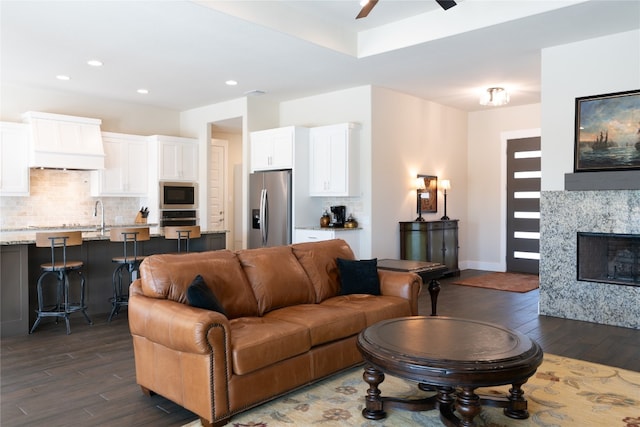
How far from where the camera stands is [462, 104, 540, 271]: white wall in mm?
8516

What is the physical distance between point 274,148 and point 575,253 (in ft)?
14.0

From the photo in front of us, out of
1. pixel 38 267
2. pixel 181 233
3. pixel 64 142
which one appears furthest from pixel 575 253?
pixel 64 142

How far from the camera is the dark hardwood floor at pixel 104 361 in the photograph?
2.83 metres

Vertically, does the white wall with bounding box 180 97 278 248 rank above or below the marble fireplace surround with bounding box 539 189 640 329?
above

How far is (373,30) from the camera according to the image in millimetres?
5434

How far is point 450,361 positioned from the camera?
225 cm

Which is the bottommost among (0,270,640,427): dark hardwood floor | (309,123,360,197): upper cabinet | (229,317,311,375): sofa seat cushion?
(0,270,640,427): dark hardwood floor

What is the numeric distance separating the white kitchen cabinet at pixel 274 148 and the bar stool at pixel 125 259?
242 cm

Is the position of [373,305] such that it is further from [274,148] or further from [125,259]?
[274,148]

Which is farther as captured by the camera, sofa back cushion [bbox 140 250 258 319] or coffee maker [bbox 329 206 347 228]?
coffee maker [bbox 329 206 347 228]

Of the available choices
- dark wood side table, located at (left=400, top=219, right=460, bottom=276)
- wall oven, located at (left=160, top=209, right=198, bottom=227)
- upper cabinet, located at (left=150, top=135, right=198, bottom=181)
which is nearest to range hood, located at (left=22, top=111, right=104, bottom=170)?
upper cabinet, located at (left=150, top=135, right=198, bottom=181)

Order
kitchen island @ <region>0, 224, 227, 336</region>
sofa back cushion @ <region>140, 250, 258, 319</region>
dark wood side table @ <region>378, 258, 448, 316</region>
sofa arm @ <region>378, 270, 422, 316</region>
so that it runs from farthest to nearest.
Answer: kitchen island @ <region>0, 224, 227, 336</region>
dark wood side table @ <region>378, 258, 448, 316</region>
sofa arm @ <region>378, 270, 422, 316</region>
sofa back cushion @ <region>140, 250, 258, 319</region>

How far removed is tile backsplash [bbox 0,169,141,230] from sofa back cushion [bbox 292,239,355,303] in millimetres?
4941

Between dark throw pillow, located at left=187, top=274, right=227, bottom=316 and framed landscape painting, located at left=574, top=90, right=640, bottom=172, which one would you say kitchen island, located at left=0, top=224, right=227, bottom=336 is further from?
framed landscape painting, located at left=574, top=90, right=640, bottom=172
